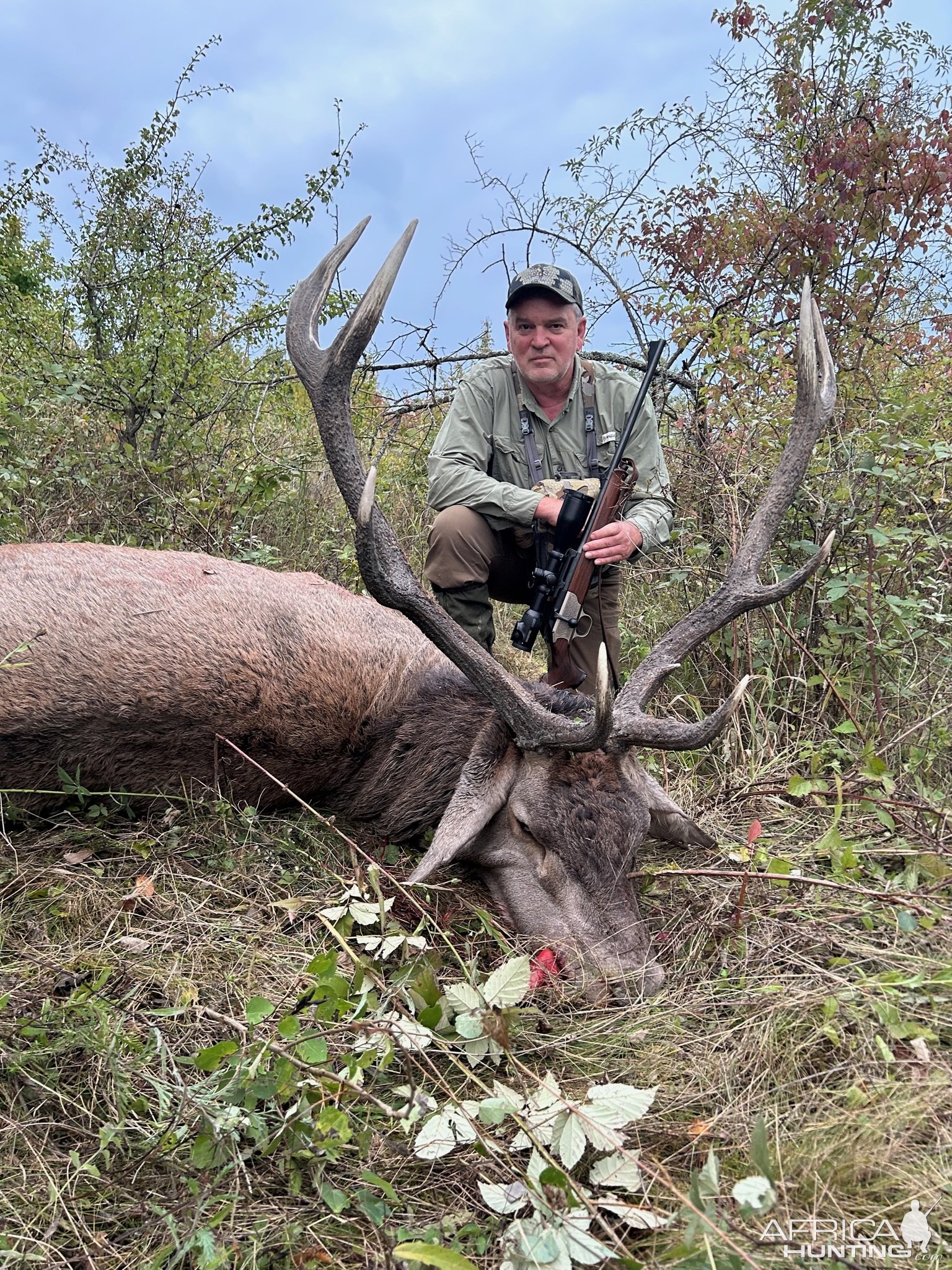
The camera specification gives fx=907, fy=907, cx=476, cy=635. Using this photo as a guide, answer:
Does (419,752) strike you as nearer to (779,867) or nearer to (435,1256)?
(779,867)

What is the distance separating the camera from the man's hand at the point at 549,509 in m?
4.52

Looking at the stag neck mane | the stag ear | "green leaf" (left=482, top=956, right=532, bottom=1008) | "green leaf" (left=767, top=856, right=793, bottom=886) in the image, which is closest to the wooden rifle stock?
the stag neck mane

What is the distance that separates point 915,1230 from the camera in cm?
178

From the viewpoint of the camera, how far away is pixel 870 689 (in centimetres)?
435

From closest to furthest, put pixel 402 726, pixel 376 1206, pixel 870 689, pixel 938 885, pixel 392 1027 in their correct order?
pixel 376 1206
pixel 392 1027
pixel 938 885
pixel 402 726
pixel 870 689

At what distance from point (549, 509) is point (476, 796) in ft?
5.94

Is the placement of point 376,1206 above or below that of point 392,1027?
below

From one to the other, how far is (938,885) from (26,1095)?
8.59ft

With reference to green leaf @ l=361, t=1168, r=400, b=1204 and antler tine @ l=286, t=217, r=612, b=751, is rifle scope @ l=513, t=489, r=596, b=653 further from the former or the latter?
green leaf @ l=361, t=1168, r=400, b=1204

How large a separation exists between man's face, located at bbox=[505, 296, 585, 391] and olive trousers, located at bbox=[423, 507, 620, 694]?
0.87m

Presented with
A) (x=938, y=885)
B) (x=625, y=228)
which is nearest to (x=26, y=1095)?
(x=938, y=885)

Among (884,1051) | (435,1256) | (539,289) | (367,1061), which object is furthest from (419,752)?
(539,289)

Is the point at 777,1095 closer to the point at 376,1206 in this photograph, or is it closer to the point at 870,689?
the point at 376,1206

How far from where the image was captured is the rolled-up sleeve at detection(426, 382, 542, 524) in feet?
15.2
